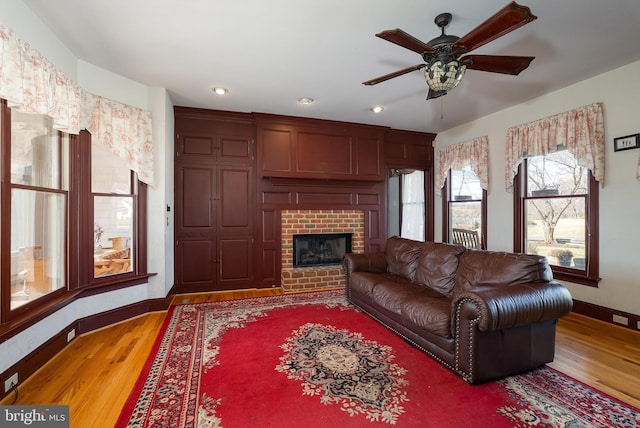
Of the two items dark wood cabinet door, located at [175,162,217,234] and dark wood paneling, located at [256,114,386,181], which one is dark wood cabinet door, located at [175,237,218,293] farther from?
dark wood paneling, located at [256,114,386,181]

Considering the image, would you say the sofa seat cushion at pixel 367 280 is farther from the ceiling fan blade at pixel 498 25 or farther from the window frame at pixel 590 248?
the ceiling fan blade at pixel 498 25

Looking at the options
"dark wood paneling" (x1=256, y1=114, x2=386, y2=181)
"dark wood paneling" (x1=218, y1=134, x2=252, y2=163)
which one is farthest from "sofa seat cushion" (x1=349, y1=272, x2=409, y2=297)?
"dark wood paneling" (x1=218, y1=134, x2=252, y2=163)

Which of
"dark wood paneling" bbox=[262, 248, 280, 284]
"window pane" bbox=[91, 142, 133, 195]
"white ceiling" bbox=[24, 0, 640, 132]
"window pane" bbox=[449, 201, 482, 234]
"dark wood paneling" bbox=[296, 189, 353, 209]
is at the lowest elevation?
"dark wood paneling" bbox=[262, 248, 280, 284]

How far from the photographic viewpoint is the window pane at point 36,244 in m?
2.09

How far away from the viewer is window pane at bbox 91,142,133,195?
297cm

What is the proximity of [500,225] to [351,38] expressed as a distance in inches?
136

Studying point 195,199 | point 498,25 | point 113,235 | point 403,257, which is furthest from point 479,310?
point 195,199

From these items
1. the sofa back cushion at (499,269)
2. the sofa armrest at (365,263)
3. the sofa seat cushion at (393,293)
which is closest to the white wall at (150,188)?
the sofa armrest at (365,263)

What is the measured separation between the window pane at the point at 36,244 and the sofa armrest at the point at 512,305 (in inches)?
125

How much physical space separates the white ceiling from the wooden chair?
6.39ft

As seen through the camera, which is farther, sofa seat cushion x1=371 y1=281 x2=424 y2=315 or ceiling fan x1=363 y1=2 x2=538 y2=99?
sofa seat cushion x1=371 y1=281 x2=424 y2=315

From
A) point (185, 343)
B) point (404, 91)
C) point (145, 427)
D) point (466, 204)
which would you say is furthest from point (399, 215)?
point (145, 427)

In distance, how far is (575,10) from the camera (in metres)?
2.09

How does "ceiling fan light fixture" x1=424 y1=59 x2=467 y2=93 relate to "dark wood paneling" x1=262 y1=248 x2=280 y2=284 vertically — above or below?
above
